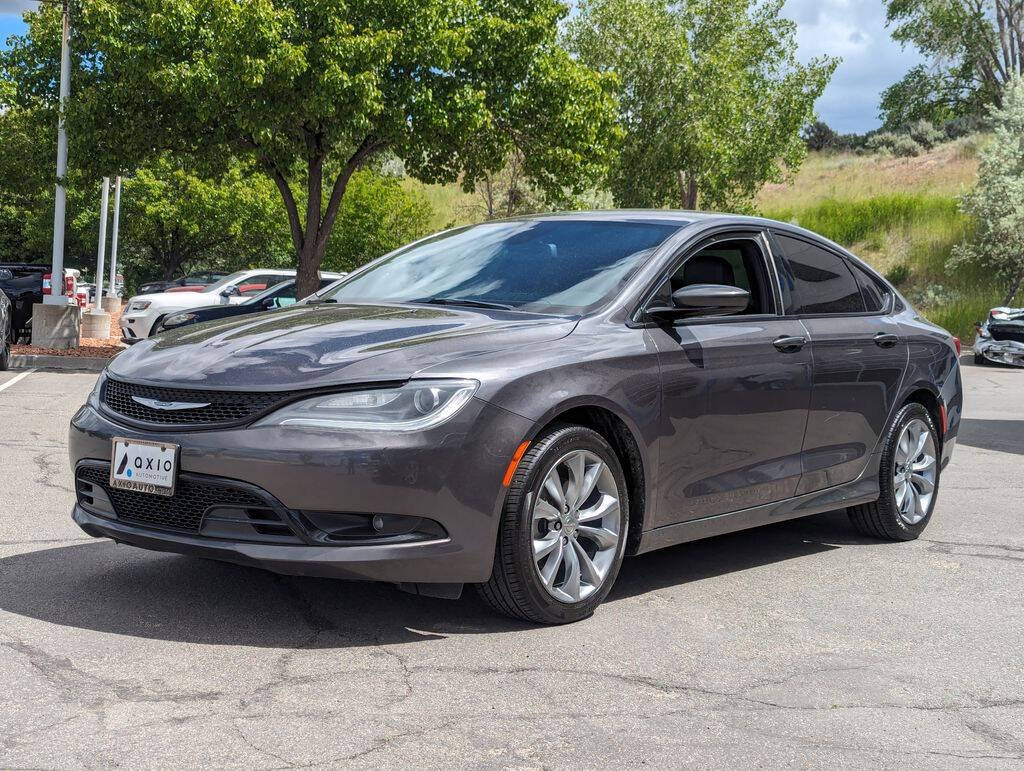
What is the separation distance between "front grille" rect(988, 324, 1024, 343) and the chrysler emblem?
23797 millimetres

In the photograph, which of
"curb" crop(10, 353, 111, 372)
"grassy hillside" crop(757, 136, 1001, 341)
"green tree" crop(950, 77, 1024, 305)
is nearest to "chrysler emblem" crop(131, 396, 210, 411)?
"curb" crop(10, 353, 111, 372)

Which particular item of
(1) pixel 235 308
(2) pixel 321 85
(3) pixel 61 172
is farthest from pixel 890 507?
(3) pixel 61 172

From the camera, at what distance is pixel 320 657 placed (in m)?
4.35

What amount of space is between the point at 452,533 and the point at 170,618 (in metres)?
1.15

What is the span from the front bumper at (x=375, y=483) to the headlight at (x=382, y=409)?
4 cm

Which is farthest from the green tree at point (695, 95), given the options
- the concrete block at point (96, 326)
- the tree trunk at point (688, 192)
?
the concrete block at point (96, 326)

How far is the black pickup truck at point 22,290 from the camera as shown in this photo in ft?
71.9

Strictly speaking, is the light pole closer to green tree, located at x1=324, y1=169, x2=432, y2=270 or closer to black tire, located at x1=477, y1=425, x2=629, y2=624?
black tire, located at x1=477, y1=425, x2=629, y2=624

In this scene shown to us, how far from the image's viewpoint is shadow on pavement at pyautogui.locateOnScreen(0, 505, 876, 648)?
4617 millimetres

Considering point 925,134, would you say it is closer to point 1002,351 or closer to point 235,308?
point 1002,351

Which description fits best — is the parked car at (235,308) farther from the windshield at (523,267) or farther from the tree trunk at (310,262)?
the windshield at (523,267)

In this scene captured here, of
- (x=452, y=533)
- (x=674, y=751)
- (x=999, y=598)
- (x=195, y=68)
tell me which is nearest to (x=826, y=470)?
(x=999, y=598)

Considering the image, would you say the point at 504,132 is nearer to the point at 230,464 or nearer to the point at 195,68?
the point at 195,68

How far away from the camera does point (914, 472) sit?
7.00 metres
